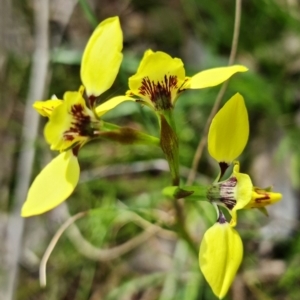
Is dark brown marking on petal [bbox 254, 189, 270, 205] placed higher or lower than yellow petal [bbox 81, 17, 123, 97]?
lower

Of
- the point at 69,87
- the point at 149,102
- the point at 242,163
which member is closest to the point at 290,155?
the point at 242,163

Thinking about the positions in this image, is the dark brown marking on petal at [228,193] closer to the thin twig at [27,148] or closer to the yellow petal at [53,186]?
the yellow petal at [53,186]

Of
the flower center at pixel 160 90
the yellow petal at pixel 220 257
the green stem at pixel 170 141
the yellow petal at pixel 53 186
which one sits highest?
the flower center at pixel 160 90

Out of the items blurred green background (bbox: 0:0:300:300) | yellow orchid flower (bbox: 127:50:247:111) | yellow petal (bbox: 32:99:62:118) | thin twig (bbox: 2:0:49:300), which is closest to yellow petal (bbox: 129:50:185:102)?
yellow orchid flower (bbox: 127:50:247:111)

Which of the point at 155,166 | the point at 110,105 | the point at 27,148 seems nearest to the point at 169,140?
the point at 110,105

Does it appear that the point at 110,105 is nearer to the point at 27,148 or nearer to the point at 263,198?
the point at 263,198

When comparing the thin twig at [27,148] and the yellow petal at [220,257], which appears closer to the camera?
the yellow petal at [220,257]

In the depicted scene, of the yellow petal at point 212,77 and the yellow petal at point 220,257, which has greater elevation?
the yellow petal at point 212,77

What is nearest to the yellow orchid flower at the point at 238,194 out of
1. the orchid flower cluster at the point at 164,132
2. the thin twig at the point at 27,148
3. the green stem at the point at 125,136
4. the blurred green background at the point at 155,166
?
the orchid flower cluster at the point at 164,132

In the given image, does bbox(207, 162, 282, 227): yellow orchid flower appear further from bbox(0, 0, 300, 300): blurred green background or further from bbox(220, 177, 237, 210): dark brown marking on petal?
bbox(0, 0, 300, 300): blurred green background
